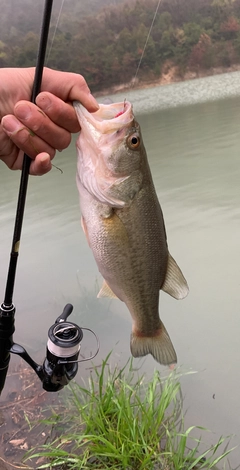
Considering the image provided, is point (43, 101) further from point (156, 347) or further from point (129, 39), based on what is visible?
point (129, 39)

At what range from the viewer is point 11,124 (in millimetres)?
1340

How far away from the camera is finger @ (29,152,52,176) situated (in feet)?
4.66

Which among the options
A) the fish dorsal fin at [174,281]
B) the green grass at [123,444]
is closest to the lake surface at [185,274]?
the green grass at [123,444]

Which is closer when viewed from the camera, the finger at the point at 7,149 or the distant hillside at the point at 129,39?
the finger at the point at 7,149

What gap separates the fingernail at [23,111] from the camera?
1.31m

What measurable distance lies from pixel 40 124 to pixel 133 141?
1.10 ft

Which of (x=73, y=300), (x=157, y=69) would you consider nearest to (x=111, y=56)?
(x=157, y=69)

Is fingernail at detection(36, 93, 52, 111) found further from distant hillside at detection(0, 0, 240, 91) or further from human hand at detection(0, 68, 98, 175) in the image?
distant hillside at detection(0, 0, 240, 91)

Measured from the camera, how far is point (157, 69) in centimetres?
2367

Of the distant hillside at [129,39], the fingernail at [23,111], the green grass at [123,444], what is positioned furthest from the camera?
the distant hillside at [129,39]

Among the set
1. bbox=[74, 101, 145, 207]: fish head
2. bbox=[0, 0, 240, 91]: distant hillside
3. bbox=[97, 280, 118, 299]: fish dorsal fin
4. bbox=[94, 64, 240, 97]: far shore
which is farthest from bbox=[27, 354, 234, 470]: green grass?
bbox=[94, 64, 240, 97]: far shore

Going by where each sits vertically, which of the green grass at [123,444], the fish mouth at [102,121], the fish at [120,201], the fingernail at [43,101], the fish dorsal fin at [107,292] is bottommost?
the green grass at [123,444]

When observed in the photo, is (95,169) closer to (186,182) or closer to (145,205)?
(145,205)

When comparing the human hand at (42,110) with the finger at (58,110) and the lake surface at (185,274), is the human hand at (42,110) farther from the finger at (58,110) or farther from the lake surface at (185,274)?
the lake surface at (185,274)
